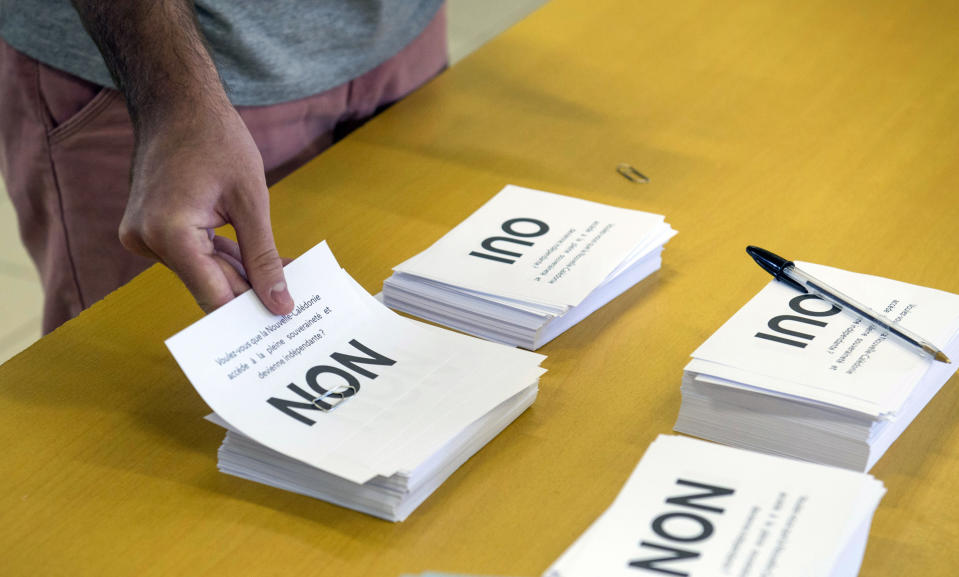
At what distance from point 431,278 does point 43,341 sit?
15.0 inches

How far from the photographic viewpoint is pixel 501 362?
89 cm

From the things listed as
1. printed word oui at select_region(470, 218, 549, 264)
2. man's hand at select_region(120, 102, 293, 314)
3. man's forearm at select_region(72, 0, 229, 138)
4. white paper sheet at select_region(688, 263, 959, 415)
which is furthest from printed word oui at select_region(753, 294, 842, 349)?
man's forearm at select_region(72, 0, 229, 138)

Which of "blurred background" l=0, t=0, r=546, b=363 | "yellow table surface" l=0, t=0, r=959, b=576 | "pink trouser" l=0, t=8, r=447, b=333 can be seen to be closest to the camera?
"yellow table surface" l=0, t=0, r=959, b=576

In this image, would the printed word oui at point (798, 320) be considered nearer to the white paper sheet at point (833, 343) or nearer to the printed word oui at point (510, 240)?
the white paper sheet at point (833, 343)

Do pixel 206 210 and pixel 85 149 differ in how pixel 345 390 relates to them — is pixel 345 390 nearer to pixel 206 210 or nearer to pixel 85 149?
pixel 206 210

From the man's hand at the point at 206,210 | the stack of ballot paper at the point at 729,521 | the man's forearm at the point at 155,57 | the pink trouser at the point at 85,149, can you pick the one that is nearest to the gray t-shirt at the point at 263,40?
the pink trouser at the point at 85,149

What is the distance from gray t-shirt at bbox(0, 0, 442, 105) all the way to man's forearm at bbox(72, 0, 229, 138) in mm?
184

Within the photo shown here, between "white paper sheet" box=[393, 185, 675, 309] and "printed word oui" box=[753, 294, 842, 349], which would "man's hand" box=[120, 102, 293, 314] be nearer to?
"white paper sheet" box=[393, 185, 675, 309]

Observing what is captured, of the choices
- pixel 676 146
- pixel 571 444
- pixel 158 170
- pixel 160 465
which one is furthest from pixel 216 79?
pixel 676 146

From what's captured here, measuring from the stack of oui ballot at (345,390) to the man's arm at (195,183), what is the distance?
4 cm

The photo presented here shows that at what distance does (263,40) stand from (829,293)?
798 mm

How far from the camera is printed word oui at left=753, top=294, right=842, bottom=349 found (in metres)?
0.87

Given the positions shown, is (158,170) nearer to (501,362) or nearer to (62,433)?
(62,433)

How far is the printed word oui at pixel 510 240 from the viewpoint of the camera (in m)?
1.04
